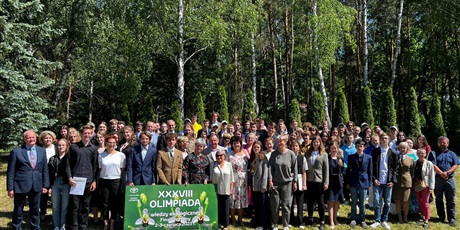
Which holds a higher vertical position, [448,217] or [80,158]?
[80,158]

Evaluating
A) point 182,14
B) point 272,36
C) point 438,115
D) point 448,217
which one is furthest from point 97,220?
point 272,36

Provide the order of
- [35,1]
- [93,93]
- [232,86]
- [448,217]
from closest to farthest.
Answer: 1. [448,217]
2. [35,1]
3. [232,86]
4. [93,93]

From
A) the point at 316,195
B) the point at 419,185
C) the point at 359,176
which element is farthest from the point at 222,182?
the point at 419,185

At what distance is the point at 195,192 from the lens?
6043 mm

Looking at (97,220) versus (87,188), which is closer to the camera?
(87,188)

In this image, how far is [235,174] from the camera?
257 inches

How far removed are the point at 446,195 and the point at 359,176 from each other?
7.12 feet

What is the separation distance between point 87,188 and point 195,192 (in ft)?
6.08

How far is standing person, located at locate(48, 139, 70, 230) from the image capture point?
5820 mm

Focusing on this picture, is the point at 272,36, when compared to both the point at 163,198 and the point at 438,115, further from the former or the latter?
the point at 163,198

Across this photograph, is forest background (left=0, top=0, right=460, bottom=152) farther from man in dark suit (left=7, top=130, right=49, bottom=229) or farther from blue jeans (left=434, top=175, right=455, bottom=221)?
blue jeans (left=434, top=175, right=455, bottom=221)

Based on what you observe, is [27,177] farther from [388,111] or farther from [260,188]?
[388,111]

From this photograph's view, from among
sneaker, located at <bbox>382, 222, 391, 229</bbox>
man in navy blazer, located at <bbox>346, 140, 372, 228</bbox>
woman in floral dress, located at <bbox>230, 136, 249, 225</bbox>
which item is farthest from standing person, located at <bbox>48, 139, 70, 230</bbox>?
sneaker, located at <bbox>382, 222, 391, 229</bbox>

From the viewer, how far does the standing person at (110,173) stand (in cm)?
594
